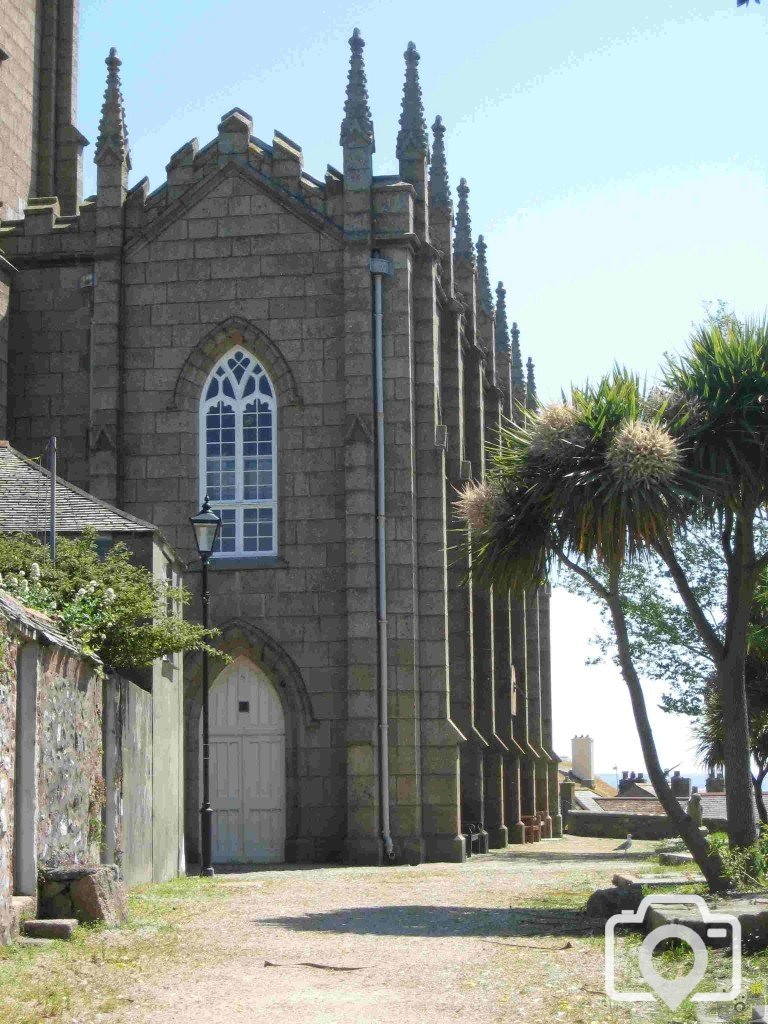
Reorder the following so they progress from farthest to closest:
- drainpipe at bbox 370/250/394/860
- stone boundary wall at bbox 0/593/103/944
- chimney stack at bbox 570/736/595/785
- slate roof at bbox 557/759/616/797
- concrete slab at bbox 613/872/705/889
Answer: chimney stack at bbox 570/736/595/785 < slate roof at bbox 557/759/616/797 < drainpipe at bbox 370/250/394/860 < concrete slab at bbox 613/872/705/889 < stone boundary wall at bbox 0/593/103/944

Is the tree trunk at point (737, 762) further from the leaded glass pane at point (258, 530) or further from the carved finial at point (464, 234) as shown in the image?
the carved finial at point (464, 234)

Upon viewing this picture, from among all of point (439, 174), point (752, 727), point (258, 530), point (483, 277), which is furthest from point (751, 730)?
point (483, 277)

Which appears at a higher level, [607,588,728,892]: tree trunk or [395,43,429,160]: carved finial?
[395,43,429,160]: carved finial

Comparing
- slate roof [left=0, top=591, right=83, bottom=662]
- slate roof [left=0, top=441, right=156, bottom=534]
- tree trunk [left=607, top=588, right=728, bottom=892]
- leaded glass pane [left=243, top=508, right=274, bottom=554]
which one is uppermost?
leaded glass pane [left=243, top=508, right=274, bottom=554]

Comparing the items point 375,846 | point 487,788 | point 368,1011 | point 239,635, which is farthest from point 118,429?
point 368,1011

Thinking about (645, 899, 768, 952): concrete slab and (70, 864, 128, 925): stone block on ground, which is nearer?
(645, 899, 768, 952): concrete slab

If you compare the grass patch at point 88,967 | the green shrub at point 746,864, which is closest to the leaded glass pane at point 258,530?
the grass patch at point 88,967

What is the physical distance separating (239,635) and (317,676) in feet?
4.83

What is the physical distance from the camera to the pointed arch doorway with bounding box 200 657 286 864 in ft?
84.5

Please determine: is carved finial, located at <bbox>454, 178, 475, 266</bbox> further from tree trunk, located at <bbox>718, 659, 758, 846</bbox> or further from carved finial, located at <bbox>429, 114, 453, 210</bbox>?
tree trunk, located at <bbox>718, 659, 758, 846</bbox>

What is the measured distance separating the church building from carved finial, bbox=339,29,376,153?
38 mm

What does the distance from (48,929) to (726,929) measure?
16.4 ft

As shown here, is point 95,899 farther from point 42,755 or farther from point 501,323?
point 501,323

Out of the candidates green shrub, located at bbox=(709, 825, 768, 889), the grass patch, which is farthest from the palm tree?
the grass patch
